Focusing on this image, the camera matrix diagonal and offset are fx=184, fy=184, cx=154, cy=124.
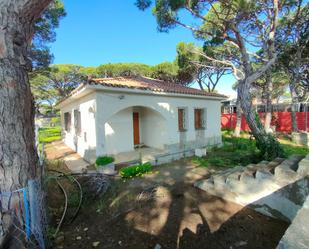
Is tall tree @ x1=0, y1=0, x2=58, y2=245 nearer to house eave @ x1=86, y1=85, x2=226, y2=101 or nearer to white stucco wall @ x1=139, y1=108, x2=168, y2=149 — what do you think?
house eave @ x1=86, y1=85, x2=226, y2=101

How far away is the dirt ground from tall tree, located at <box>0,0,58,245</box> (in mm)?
1389

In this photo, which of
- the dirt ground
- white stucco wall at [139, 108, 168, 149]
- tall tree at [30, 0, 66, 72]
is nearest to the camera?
the dirt ground

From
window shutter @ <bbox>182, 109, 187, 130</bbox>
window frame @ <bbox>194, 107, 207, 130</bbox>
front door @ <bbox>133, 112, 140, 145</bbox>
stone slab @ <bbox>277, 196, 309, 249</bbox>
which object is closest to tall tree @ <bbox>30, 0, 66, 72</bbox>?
front door @ <bbox>133, 112, 140, 145</bbox>

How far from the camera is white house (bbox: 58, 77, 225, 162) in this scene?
7250mm

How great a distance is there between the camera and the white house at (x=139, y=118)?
7.25 meters

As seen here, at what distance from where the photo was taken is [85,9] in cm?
839

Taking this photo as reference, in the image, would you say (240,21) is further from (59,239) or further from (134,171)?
(59,239)

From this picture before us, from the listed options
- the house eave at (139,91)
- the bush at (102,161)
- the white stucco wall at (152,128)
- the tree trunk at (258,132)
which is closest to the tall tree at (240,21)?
the tree trunk at (258,132)

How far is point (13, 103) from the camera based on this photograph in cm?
251

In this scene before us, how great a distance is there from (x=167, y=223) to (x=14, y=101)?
338 centimetres

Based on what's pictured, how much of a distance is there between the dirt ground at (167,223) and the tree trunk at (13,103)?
131 centimetres

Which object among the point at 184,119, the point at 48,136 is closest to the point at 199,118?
the point at 184,119

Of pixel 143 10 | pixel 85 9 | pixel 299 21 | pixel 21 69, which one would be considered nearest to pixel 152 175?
pixel 21 69

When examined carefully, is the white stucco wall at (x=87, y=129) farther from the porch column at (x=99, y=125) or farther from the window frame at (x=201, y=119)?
the window frame at (x=201, y=119)
